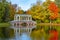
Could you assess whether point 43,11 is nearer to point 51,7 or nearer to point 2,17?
point 51,7

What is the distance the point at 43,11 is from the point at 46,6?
158cm

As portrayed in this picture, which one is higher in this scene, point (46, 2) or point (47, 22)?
point (46, 2)

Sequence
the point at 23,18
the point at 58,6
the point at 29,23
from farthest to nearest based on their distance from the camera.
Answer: the point at 58,6 < the point at 23,18 < the point at 29,23

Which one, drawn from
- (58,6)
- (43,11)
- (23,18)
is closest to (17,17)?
(23,18)

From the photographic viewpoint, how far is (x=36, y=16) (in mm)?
50750

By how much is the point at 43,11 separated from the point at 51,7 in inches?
90.6

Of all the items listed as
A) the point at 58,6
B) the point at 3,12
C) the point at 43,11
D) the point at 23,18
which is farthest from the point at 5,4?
the point at 58,6

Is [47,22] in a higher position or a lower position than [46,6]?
lower

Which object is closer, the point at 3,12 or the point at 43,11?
the point at 3,12

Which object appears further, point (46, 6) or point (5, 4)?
point (46, 6)

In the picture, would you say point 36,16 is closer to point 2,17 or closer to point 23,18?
point 23,18

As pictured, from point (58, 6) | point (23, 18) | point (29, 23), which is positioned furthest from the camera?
point (58, 6)

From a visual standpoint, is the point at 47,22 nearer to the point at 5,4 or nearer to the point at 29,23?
the point at 29,23

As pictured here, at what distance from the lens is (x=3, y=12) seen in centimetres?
4703
